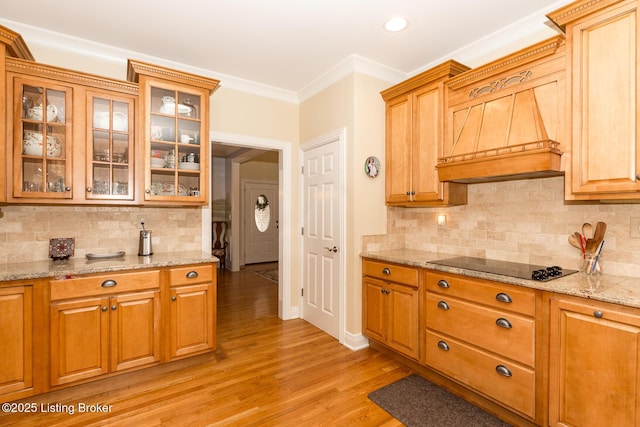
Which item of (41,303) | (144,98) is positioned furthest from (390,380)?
(144,98)

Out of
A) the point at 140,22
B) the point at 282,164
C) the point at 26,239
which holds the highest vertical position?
the point at 140,22

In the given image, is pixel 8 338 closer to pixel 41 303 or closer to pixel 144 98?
pixel 41 303

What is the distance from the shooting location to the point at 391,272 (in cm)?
281

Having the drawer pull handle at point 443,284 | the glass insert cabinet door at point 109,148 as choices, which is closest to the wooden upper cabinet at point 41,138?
the glass insert cabinet door at point 109,148

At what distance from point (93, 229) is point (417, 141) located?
118 inches

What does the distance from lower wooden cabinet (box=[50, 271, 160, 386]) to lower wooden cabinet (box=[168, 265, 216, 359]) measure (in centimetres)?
12

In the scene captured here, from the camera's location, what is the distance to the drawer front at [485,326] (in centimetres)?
191

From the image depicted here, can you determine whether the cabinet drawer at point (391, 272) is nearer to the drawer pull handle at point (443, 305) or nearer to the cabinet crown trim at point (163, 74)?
the drawer pull handle at point (443, 305)

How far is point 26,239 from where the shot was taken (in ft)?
8.36

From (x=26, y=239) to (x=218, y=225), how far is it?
14.7 ft

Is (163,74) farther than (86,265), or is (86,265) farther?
(163,74)

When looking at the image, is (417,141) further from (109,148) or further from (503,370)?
(109,148)

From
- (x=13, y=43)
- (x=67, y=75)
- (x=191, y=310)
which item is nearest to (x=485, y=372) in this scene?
(x=191, y=310)

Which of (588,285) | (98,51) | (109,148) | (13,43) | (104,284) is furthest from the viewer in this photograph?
(98,51)
